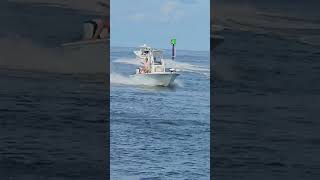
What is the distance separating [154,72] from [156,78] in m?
0.11

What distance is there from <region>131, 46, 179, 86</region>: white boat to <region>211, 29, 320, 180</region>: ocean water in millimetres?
6027

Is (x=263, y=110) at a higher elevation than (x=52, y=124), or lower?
higher

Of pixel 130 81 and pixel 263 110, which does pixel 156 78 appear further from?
pixel 263 110

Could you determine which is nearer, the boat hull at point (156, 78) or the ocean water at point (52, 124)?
the ocean water at point (52, 124)

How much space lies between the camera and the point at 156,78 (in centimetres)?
1071

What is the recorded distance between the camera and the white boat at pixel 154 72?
34.1 feet

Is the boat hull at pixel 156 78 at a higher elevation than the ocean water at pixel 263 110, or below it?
higher

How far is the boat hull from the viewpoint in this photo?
34.7ft

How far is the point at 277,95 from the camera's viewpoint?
4285 millimetres

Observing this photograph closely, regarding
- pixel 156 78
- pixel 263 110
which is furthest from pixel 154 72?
pixel 263 110

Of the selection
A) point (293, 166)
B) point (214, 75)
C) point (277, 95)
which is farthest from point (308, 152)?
point (214, 75)

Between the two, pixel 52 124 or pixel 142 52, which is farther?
pixel 142 52

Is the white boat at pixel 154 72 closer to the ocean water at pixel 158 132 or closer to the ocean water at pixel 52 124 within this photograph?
the ocean water at pixel 158 132

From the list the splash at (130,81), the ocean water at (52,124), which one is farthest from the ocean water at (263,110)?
the splash at (130,81)
